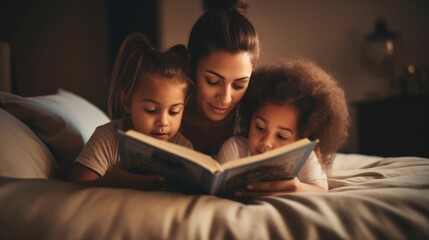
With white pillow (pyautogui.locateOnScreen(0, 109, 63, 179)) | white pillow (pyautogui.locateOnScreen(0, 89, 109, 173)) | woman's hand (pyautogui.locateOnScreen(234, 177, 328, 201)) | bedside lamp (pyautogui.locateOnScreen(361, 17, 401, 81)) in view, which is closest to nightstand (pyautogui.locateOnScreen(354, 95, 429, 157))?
bedside lamp (pyautogui.locateOnScreen(361, 17, 401, 81))

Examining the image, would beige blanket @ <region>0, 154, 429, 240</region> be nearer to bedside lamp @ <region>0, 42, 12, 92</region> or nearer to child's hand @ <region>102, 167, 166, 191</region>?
child's hand @ <region>102, 167, 166, 191</region>

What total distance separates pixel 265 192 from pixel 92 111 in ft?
3.30

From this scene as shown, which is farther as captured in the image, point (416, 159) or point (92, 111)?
point (92, 111)

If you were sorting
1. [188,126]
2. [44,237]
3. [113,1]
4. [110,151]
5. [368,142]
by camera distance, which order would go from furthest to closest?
[368,142] → [113,1] → [188,126] → [110,151] → [44,237]

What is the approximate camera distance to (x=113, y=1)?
2877 millimetres

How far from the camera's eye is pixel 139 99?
104 centimetres

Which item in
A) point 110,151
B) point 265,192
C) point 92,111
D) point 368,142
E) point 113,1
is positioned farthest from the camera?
point 368,142

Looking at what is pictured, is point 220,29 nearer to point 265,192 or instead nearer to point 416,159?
point 265,192

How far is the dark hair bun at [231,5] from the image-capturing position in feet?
4.26

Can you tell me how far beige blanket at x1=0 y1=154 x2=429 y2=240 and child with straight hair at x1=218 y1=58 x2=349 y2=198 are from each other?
14.3 inches

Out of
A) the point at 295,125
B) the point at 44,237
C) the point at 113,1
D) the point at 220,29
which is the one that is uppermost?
the point at 113,1

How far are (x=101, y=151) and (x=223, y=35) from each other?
500 mm

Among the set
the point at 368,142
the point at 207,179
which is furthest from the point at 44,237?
the point at 368,142

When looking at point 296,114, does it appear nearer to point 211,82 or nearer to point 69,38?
point 211,82
